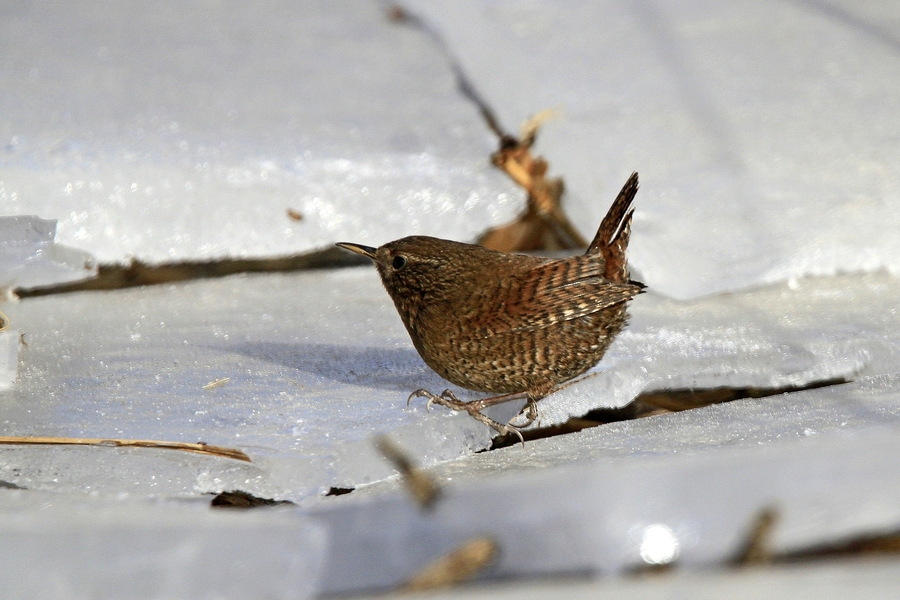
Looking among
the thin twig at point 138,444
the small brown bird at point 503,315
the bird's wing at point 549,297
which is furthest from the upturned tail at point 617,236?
the thin twig at point 138,444

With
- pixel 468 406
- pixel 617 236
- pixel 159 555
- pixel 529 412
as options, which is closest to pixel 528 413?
pixel 529 412

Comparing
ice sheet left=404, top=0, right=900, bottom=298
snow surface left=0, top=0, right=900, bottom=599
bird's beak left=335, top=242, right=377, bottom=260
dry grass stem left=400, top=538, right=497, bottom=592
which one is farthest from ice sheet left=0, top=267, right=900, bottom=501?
dry grass stem left=400, top=538, right=497, bottom=592

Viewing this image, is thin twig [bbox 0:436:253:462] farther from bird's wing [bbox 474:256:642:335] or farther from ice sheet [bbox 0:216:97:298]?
ice sheet [bbox 0:216:97:298]

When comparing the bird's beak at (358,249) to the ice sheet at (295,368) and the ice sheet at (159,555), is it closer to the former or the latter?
the ice sheet at (295,368)

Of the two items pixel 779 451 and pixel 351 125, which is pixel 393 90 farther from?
pixel 779 451

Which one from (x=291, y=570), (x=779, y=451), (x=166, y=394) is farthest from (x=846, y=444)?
(x=166, y=394)

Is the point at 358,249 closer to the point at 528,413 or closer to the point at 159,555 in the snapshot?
the point at 528,413
